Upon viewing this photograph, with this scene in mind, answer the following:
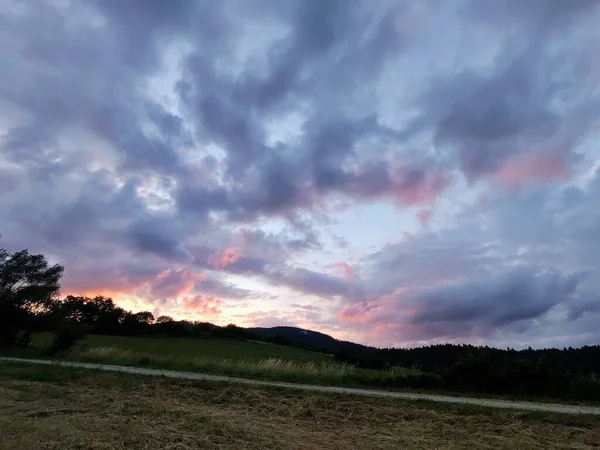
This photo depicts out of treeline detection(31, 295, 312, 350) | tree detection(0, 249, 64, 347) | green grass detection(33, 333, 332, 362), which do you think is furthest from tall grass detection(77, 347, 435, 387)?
treeline detection(31, 295, 312, 350)

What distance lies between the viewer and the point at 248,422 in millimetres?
9695

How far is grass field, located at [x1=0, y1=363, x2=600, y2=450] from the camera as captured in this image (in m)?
8.04

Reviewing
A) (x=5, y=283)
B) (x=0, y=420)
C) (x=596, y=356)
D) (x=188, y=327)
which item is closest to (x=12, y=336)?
(x=5, y=283)

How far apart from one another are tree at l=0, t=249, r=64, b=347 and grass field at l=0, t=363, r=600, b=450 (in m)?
33.6

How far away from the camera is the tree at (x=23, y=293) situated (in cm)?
4275

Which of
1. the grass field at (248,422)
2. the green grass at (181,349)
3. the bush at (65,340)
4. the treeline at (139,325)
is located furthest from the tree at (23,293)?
the treeline at (139,325)

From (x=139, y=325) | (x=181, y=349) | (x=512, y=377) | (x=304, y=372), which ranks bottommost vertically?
(x=304, y=372)

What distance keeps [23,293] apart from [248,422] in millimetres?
44314

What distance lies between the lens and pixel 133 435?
26.5ft

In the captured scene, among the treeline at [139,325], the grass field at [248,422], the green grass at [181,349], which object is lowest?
the grass field at [248,422]

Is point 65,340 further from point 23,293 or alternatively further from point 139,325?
point 139,325

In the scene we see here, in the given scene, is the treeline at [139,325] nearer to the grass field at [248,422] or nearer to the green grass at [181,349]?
the green grass at [181,349]

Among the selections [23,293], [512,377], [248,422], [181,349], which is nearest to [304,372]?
[512,377]

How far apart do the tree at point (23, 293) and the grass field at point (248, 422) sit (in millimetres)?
33564
